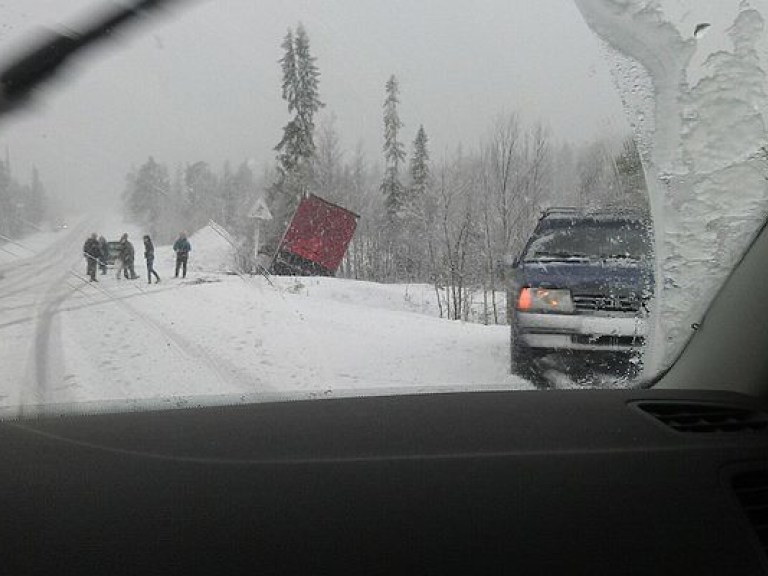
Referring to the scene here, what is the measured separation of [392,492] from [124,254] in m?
2.93

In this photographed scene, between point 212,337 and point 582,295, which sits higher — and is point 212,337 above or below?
below

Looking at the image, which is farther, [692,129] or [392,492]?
[692,129]

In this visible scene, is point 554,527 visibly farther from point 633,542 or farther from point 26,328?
point 26,328

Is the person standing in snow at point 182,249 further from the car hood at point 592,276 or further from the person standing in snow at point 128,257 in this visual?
the car hood at point 592,276

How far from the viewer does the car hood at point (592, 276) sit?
3846 millimetres

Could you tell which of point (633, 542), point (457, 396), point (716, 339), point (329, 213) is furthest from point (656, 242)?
point (633, 542)

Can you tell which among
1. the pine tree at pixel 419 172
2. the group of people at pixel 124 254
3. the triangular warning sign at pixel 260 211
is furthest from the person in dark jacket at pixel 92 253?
the pine tree at pixel 419 172

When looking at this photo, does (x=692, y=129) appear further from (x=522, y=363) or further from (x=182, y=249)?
(x=182, y=249)

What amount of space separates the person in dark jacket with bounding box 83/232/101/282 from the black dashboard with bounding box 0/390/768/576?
65.2 inches

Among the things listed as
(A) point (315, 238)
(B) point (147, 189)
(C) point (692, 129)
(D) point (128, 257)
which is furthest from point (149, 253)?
(C) point (692, 129)

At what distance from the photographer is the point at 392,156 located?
3.89m

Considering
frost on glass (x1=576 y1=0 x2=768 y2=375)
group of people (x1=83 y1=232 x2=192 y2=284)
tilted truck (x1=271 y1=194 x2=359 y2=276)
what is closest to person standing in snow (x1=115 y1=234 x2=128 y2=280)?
group of people (x1=83 y1=232 x2=192 y2=284)

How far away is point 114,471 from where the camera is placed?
→ 212 cm

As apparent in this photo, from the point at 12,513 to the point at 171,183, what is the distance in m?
2.40
